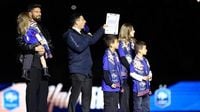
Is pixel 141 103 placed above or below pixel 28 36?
below

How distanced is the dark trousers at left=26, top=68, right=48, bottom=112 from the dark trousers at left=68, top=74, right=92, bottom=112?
566mm

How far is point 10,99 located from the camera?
32.2 feet

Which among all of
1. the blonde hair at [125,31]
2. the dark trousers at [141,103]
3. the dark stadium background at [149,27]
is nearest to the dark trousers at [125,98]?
the dark trousers at [141,103]

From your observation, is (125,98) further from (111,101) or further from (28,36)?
(28,36)

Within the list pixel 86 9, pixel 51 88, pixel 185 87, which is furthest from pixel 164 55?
pixel 51 88

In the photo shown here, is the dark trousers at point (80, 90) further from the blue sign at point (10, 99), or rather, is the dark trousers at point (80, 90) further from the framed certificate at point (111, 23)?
the blue sign at point (10, 99)

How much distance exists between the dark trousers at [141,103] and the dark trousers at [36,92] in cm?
176

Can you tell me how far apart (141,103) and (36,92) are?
2032mm

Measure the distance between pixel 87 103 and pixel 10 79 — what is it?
2987 mm

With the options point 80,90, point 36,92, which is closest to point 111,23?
point 80,90

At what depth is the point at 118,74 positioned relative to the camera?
26.2ft

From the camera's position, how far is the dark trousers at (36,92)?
6855 millimetres

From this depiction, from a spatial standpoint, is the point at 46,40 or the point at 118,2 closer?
the point at 46,40

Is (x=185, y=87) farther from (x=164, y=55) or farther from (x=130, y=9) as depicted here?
(x=130, y=9)
